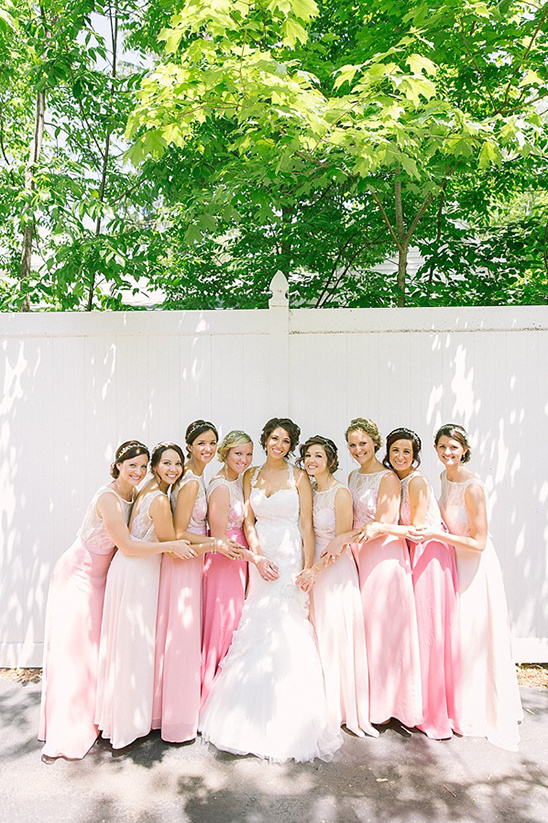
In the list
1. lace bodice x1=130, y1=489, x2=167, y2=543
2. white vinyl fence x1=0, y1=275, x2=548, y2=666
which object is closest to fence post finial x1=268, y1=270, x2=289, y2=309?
white vinyl fence x1=0, y1=275, x2=548, y2=666

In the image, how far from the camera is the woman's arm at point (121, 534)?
3451 millimetres

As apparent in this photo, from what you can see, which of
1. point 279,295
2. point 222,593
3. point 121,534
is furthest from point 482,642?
point 279,295

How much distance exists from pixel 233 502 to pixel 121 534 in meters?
0.69

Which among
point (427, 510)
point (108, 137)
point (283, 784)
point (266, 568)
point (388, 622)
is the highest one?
point (108, 137)

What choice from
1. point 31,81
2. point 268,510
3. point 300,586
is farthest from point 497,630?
point 31,81

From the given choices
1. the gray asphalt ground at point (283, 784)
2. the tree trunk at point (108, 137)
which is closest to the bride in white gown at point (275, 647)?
the gray asphalt ground at point (283, 784)

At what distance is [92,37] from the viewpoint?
524 cm

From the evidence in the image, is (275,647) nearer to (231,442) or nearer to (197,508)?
(197,508)

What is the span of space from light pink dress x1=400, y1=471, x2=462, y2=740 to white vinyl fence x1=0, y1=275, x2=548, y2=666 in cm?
70

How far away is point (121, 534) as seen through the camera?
3.46 m

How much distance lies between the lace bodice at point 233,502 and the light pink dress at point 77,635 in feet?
1.75

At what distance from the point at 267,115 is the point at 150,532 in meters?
2.48

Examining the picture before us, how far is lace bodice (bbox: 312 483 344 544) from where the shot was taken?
12.1 ft

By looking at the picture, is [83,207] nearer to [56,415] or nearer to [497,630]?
[56,415]
